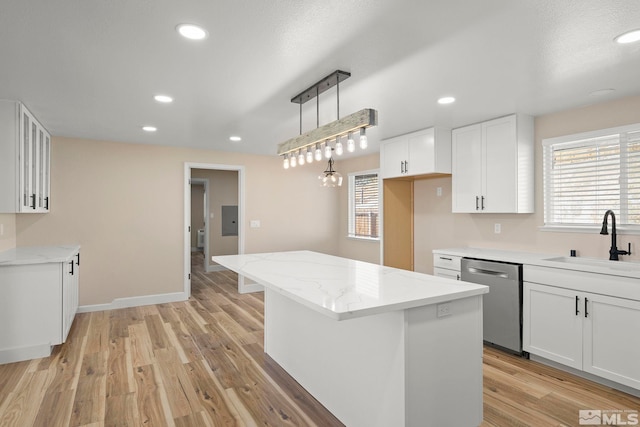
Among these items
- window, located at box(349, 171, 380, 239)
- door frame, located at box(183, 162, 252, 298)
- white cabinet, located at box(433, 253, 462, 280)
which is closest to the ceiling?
white cabinet, located at box(433, 253, 462, 280)

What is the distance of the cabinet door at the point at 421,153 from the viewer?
13.5ft

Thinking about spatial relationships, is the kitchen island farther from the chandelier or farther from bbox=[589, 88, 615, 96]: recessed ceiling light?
bbox=[589, 88, 615, 96]: recessed ceiling light

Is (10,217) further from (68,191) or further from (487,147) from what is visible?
(487,147)

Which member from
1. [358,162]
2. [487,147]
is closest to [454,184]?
[487,147]

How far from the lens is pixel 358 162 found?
6199mm

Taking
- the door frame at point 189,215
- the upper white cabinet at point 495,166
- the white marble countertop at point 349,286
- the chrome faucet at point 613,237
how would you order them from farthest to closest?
the door frame at point 189,215, the upper white cabinet at point 495,166, the chrome faucet at point 613,237, the white marble countertop at point 349,286

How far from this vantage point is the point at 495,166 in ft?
12.2

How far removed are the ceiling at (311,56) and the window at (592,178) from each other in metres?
0.36

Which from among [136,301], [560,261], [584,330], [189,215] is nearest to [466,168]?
[560,261]

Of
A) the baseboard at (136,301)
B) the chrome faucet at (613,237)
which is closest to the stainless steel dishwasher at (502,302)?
the chrome faucet at (613,237)

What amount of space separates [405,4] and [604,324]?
269 centimetres

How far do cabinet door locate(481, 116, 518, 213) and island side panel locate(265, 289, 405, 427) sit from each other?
2.28m

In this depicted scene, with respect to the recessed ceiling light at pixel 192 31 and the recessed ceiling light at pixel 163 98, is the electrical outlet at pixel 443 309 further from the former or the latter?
the recessed ceiling light at pixel 163 98

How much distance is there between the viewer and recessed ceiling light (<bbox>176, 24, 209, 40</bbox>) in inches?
75.1
